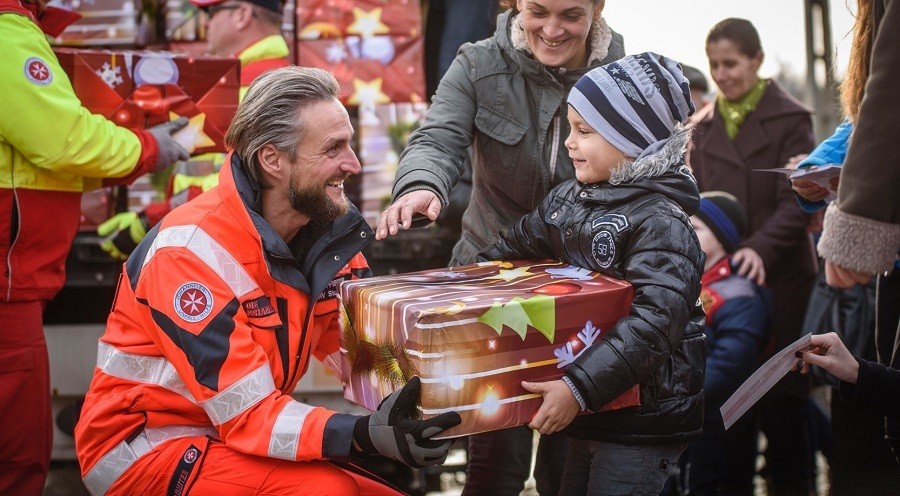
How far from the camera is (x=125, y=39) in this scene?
498 centimetres

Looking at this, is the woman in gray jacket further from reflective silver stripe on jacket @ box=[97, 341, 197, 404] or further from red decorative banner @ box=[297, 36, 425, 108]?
red decorative banner @ box=[297, 36, 425, 108]

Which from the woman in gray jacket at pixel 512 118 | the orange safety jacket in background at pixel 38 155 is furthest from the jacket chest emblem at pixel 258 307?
the orange safety jacket in background at pixel 38 155

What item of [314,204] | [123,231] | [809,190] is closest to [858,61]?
[809,190]

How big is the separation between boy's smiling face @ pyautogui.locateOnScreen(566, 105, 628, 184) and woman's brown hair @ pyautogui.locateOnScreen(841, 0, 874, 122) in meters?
0.62

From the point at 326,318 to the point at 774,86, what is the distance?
296 cm

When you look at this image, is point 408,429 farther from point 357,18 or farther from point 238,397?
point 357,18

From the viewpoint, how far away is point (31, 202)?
12.3 ft

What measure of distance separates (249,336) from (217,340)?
96 mm

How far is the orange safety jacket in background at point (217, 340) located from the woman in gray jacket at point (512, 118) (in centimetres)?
54

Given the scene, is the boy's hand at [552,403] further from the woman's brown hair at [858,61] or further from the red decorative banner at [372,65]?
the red decorative banner at [372,65]

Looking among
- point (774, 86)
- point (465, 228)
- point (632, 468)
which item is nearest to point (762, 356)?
point (774, 86)

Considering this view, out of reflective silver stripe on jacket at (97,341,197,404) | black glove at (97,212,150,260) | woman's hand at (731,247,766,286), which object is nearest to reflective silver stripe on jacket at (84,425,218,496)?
reflective silver stripe on jacket at (97,341,197,404)

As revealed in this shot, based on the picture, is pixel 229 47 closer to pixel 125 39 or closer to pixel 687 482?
pixel 125 39

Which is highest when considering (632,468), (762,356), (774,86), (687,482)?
(774,86)
